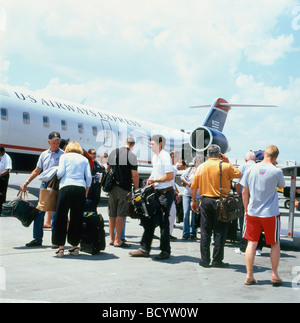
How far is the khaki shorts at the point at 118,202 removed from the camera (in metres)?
Result: 7.24

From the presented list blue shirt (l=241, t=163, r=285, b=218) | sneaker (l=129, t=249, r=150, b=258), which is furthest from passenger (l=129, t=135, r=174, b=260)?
blue shirt (l=241, t=163, r=285, b=218)

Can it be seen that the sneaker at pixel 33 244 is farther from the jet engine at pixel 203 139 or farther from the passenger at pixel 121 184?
the jet engine at pixel 203 139

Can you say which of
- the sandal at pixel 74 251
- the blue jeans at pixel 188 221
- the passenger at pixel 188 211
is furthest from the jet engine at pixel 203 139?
the sandal at pixel 74 251

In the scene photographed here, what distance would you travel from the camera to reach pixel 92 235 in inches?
259

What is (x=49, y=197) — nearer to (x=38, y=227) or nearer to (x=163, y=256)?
(x=38, y=227)

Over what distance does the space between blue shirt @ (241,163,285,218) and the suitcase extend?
8.30 feet

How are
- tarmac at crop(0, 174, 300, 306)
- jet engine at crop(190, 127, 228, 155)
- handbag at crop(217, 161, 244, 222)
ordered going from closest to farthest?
tarmac at crop(0, 174, 300, 306) → handbag at crop(217, 161, 244, 222) → jet engine at crop(190, 127, 228, 155)

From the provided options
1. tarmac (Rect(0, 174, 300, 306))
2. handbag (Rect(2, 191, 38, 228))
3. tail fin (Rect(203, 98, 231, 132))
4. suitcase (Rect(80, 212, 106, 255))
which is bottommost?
tarmac (Rect(0, 174, 300, 306))

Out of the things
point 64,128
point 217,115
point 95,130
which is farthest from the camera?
point 217,115

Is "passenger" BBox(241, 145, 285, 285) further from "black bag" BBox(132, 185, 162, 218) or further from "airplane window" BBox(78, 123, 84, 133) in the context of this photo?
"airplane window" BBox(78, 123, 84, 133)

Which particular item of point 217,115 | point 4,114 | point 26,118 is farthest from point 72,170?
point 217,115

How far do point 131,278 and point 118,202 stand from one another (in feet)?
7.60

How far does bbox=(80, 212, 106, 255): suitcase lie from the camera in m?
6.57
